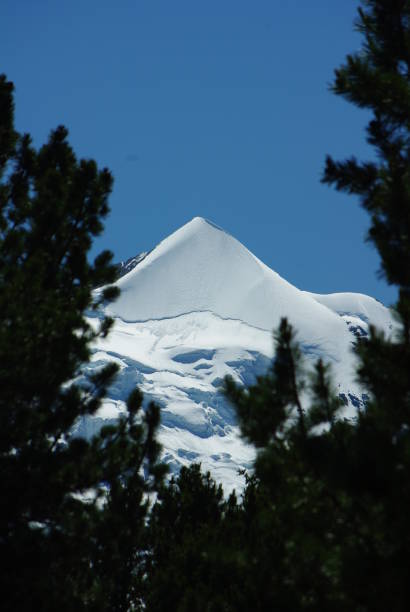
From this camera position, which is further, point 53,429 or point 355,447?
point 53,429

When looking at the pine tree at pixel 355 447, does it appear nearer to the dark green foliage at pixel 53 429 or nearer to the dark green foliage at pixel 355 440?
the dark green foliage at pixel 355 440

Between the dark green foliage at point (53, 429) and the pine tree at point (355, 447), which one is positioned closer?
the pine tree at point (355, 447)

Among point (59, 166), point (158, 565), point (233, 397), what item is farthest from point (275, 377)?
point (158, 565)

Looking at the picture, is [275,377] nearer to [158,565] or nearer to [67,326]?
[67,326]

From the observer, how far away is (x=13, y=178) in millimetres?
11422

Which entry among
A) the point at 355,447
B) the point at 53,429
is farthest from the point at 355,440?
the point at 53,429

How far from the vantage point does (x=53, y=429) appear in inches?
339

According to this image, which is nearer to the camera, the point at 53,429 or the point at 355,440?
the point at 355,440

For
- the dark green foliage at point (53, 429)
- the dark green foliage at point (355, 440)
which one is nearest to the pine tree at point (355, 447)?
the dark green foliage at point (355, 440)

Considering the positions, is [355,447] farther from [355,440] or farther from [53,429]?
[53,429]

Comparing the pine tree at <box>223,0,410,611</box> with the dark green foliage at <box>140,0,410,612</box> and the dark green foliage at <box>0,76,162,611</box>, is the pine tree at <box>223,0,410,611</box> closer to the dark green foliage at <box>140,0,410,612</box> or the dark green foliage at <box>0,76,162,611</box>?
the dark green foliage at <box>140,0,410,612</box>

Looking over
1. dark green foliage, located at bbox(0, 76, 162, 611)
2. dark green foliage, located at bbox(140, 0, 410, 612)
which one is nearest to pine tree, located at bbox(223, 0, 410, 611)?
dark green foliage, located at bbox(140, 0, 410, 612)

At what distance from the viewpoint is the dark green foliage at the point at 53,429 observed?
Answer: 8094mm

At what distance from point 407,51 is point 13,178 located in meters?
6.57
